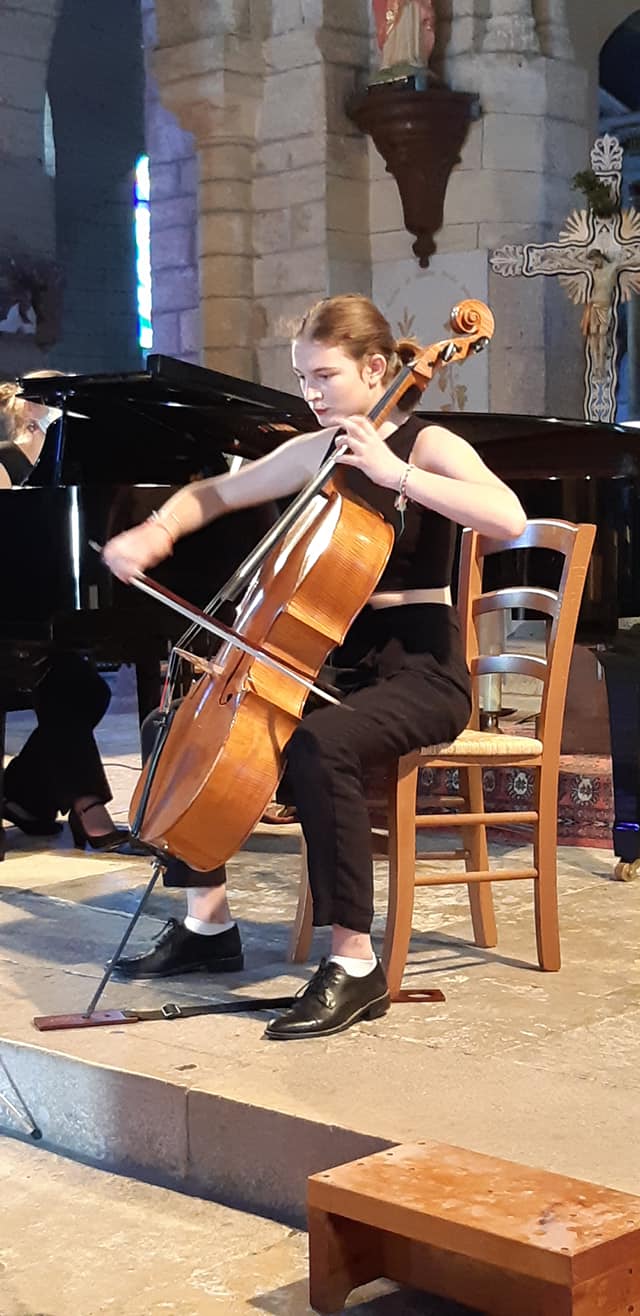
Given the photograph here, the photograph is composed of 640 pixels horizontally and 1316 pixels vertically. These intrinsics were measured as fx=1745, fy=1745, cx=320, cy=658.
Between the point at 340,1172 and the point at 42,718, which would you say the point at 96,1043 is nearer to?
the point at 340,1172

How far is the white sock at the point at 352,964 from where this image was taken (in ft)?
9.93

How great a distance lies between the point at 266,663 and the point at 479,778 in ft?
3.19

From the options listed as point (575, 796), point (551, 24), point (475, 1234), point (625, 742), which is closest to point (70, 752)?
point (575, 796)

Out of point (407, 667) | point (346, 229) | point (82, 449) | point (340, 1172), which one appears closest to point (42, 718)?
point (82, 449)

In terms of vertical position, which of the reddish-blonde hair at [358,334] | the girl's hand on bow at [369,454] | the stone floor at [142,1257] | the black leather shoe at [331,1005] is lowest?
the stone floor at [142,1257]

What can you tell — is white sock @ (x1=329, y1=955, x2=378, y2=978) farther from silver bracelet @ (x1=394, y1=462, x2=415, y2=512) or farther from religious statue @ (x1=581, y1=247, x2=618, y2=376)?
religious statue @ (x1=581, y1=247, x2=618, y2=376)

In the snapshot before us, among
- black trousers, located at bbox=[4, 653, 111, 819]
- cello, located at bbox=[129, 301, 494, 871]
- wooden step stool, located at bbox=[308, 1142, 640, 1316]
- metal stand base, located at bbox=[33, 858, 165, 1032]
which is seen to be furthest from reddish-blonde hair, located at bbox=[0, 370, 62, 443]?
wooden step stool, located at bbox=[308, 1142, 640, 1316]

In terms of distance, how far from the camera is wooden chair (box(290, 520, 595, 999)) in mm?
3211

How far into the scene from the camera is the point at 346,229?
8.81 metres

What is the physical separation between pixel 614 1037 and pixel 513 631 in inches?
195

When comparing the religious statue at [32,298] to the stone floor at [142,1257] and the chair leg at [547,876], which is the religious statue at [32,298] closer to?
the chair leg at [547,876]

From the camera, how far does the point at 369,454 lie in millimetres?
2912

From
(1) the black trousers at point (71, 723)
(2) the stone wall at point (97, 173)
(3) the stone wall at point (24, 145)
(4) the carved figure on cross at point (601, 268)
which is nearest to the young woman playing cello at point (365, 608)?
(1) the black trousers at point (71, 723)

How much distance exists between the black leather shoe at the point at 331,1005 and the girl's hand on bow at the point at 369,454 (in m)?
0.85
